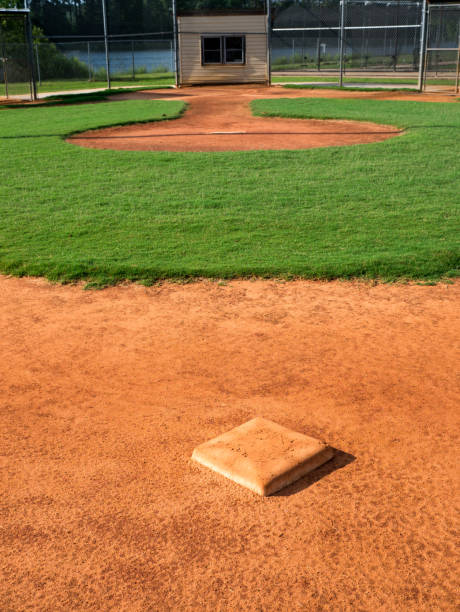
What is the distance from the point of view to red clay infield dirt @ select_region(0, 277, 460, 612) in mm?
2527

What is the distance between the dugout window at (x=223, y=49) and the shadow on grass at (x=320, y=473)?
31055 mm

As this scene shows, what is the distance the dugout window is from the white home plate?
30872 mm

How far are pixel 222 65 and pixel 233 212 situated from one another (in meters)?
25.8

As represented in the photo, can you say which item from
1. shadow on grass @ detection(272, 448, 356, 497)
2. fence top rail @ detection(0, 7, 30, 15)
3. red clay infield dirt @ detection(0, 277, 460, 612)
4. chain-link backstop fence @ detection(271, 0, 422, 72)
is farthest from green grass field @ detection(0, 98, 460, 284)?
chain-link backstop fence @ detection(271, 0, 422, 72)

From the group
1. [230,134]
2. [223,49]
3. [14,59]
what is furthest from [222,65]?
[230,134]

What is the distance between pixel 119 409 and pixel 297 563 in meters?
1.63

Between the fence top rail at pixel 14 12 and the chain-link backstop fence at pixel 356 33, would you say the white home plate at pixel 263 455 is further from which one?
the chain-link backstop fence at pixel 356 33

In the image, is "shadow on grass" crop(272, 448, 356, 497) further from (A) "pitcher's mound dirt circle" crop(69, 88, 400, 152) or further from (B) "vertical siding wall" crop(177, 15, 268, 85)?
(B) "vertical siding wall" crop(177, 15, 268, 85)

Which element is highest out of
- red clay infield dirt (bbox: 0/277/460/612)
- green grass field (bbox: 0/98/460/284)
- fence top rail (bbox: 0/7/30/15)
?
fence top rail (bbox: 0/7/30/15)

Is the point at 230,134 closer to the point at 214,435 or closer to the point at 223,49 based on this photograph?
the point at 214,435

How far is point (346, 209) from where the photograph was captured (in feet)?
27.5

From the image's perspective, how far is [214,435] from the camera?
11.7ft

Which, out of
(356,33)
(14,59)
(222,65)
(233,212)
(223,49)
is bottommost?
(233,212)

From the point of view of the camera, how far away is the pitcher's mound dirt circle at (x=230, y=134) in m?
13.6
